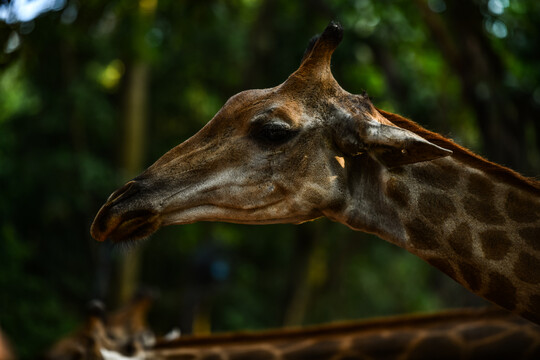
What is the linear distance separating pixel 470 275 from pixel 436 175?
554 mm

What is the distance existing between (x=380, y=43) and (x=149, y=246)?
7570 millimetres

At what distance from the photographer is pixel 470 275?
3.30 m

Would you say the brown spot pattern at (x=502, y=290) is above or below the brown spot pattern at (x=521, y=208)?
below

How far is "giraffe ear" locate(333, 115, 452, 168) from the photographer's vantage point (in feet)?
10.2

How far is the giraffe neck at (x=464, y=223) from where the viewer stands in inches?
129

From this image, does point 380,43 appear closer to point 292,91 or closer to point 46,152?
point 46,152

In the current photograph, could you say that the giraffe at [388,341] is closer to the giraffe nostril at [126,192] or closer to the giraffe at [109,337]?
the giraffe at [109,337]

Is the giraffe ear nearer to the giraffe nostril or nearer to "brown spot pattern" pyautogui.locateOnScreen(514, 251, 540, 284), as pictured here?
"brown spot pattern" pyautogui.locateOnScreen(514, 251, 540, 284)

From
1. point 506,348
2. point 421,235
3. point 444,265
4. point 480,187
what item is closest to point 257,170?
point 421,235

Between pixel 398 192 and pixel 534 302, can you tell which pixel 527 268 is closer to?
pixel 534 302

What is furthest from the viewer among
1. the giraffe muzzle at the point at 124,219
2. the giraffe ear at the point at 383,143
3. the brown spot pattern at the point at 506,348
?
the brown spot pattern at the point at 506,348

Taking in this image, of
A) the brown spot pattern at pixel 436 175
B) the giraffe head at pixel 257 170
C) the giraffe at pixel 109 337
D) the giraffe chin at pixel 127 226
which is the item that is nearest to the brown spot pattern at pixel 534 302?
the brown spot pattern at pixel 436 175

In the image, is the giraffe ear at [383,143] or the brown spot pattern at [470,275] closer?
the giraffe ear at [383,143]

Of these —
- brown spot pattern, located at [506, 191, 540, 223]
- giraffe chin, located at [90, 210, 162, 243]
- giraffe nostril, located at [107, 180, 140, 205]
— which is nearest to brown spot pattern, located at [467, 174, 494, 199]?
brown spot pattern, located at [506, 191, 540, 223]
